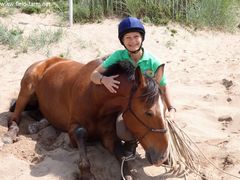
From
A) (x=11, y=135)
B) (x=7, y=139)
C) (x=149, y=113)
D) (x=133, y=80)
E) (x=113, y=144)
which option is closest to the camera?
(x=149, y=113)

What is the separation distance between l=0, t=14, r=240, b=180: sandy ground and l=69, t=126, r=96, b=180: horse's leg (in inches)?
6.0

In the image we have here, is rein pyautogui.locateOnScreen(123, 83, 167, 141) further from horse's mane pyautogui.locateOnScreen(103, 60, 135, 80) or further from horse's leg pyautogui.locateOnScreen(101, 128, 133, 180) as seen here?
horse's leg pyautogui.locateOnScreen(101, 128, 133, 180)

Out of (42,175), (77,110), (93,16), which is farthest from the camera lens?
(93,16)

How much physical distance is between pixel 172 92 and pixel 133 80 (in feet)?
8.94

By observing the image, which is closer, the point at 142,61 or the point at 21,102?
the point at 142,61

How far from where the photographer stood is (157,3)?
33.0 ft

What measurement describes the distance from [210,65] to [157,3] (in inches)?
101

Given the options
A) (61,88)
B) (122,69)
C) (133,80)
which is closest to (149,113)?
(133,80)

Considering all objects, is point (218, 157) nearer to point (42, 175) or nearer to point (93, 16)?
point (42, 175)

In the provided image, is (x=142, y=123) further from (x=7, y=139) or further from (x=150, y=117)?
(x=7, y=139)

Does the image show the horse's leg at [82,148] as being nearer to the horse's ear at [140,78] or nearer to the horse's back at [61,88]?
the horse's back at [61,88]

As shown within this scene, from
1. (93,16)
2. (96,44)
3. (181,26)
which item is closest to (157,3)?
(181,26)

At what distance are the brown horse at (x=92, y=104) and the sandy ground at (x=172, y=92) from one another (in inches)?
8.5

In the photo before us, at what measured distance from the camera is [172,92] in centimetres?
662
